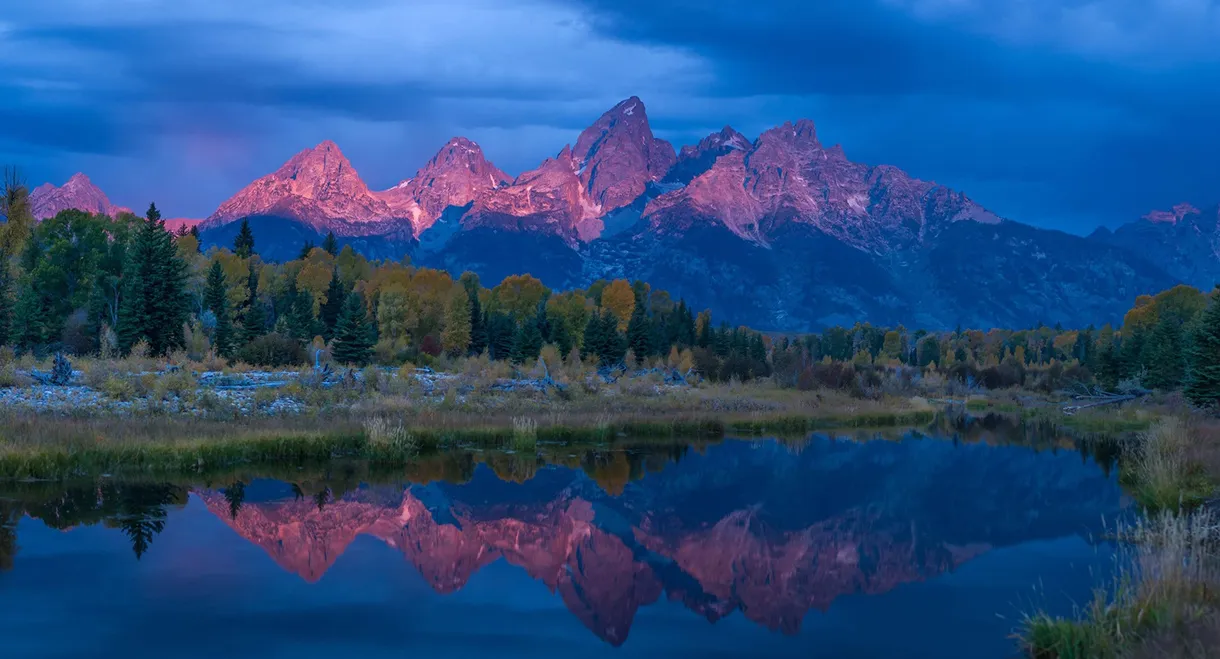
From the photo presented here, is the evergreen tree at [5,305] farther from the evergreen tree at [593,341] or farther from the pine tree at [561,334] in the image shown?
the pine tree at [561,334]

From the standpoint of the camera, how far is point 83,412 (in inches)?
1126

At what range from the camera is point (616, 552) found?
63.4ft

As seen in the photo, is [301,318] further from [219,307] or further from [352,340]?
[352,340]

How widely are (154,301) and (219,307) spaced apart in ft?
55.4

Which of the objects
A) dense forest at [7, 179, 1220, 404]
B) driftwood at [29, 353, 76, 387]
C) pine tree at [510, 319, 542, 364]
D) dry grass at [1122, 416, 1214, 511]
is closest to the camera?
dry grass at [1122, 416, 1214, 511]

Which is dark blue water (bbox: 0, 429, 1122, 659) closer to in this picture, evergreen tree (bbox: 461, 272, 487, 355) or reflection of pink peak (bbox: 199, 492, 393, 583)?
reflection of pink peak (bbox: 199, 492, 393, 583)

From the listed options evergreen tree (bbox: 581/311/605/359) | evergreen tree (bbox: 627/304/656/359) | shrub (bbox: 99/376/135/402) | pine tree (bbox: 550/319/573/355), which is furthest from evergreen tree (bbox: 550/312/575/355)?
shrub (bbox: 99/376/135/402)

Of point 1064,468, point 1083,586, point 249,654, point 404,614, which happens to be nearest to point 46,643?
point 249,654

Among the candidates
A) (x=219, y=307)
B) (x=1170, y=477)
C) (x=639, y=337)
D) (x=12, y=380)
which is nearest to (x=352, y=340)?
(x=219, y=307)

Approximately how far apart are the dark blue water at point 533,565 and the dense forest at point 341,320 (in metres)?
23.4

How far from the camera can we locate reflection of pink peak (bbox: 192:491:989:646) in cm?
Result: 1583

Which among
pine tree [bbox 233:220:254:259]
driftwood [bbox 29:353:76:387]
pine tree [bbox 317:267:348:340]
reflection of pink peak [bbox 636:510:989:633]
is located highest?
pine tree [bbox 233:220:254:259]

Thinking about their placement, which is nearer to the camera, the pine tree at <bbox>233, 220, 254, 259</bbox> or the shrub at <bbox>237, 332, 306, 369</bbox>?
the shrub at <bbox>237, 332, 306, 369</bbox>

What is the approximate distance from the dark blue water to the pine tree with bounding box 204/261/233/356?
32639mm
